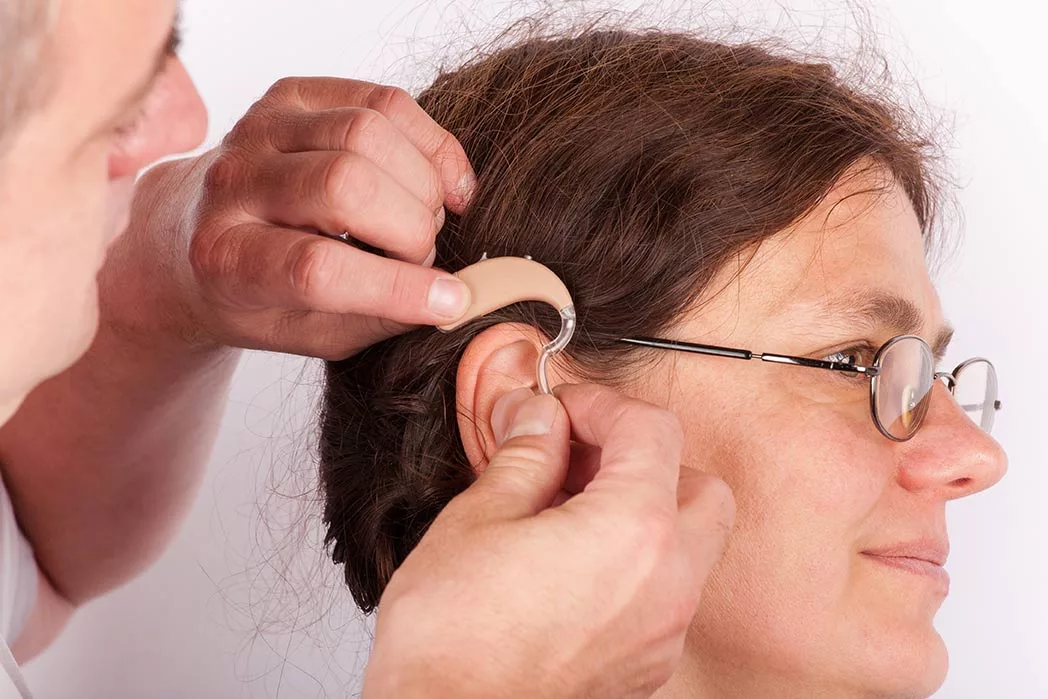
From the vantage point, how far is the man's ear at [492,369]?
1654 mm

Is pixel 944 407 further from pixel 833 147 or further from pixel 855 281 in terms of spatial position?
pixel 833 147

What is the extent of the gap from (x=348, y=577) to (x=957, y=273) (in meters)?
1.71

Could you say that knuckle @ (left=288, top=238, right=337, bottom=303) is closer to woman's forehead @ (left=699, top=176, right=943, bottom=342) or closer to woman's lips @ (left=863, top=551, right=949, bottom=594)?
woman's forehead @ (left=699, top=176, right=943, bottom=342)

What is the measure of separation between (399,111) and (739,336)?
58 centimetres

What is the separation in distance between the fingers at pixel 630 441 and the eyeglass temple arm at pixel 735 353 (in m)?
0.24

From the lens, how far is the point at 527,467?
51.1 inches

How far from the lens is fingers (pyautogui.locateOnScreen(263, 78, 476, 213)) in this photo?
5.28 feet

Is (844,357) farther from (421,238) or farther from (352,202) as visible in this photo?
(352,202)

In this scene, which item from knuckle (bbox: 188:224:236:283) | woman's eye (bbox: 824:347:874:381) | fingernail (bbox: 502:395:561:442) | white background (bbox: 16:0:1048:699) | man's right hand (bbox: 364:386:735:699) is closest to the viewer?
man's right hand (bbox: 364:386:735:699)

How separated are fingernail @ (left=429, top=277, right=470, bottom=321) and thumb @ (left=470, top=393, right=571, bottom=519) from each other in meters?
0.15

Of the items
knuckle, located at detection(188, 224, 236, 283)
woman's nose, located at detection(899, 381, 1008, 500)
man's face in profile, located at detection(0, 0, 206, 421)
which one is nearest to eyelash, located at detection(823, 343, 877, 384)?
woman's nose, located at detection(899, 381, 1008, 500)

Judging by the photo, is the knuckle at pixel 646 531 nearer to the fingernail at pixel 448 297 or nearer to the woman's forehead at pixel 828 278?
the fingernail at pixel 448 297

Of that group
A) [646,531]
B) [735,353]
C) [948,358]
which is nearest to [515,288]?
[735,353]

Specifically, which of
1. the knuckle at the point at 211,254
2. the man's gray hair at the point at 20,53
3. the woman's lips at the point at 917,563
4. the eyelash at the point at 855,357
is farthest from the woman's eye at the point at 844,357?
the man's gray hair at the point at 20,53
